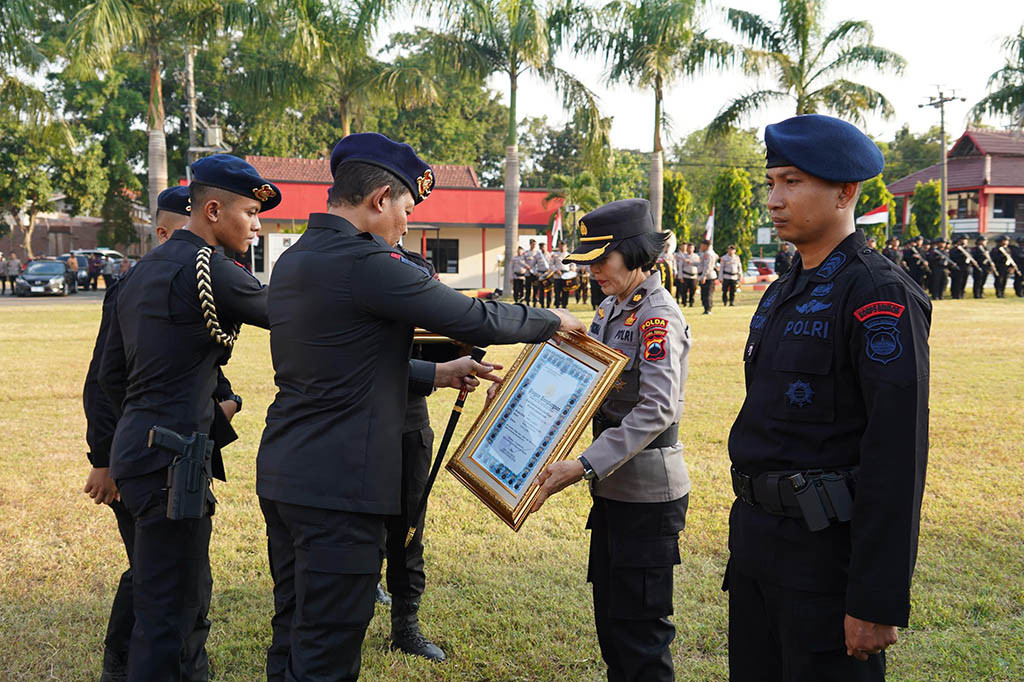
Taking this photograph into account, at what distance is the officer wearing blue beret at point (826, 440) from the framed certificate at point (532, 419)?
→ 610 millimetres

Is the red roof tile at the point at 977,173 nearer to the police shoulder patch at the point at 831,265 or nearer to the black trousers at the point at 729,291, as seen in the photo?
the black trousers at the point at 729,291

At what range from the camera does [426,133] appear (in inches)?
1998

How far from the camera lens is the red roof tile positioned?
4634 cm

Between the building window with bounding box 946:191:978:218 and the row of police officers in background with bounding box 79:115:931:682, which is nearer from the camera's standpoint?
the row of police officers in background with bounding box 79:115:931:682

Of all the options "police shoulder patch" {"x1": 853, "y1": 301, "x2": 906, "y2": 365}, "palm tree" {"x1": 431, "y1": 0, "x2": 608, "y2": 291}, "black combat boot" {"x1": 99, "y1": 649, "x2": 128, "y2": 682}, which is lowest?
"black combat boot" {"x1": 99, "y1": 649, "x2": 128, "y2": 682}

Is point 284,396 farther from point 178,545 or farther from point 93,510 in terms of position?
point 93,510

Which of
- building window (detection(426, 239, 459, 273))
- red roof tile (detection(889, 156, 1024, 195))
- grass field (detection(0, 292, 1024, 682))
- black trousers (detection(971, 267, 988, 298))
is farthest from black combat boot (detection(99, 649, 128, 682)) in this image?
red roof tile (detection(889, 156, 1024, 195))

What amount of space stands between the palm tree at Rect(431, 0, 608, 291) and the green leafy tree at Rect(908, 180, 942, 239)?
2551 cm

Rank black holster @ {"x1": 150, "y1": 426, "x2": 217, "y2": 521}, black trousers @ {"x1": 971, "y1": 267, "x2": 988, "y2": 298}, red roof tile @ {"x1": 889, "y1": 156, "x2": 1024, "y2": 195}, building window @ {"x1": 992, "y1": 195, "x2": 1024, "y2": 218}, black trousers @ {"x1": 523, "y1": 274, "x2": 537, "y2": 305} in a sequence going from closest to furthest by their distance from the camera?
1. black holster @ {"x1": 150, "y1": 426, "x2": 217, "y2": 521}
2. black trousers @ {"x1": 523, "y1": 274, "x2": 537, "y2": 305}
3. black trousers @ {"x1": 971, "y1": 267, "x2": 988, "y2": 298}
4. red roof tile @ {"x1": 889, "y1": 156, "x2": 1024, "y2": 195}
5. building window @ {"x1": 992, "y1": 195, "x2": 1024, "y2": 218}

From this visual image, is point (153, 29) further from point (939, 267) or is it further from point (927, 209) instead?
point (927, 209)

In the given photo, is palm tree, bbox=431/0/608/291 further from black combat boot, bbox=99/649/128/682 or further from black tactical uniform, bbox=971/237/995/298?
black combat boot, bbox=99/649/128/682

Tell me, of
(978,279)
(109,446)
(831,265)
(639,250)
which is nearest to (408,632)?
(109,446)

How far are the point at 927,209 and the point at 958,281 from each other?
19.3 meters

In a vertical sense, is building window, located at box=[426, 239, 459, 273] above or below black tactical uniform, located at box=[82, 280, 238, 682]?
above
